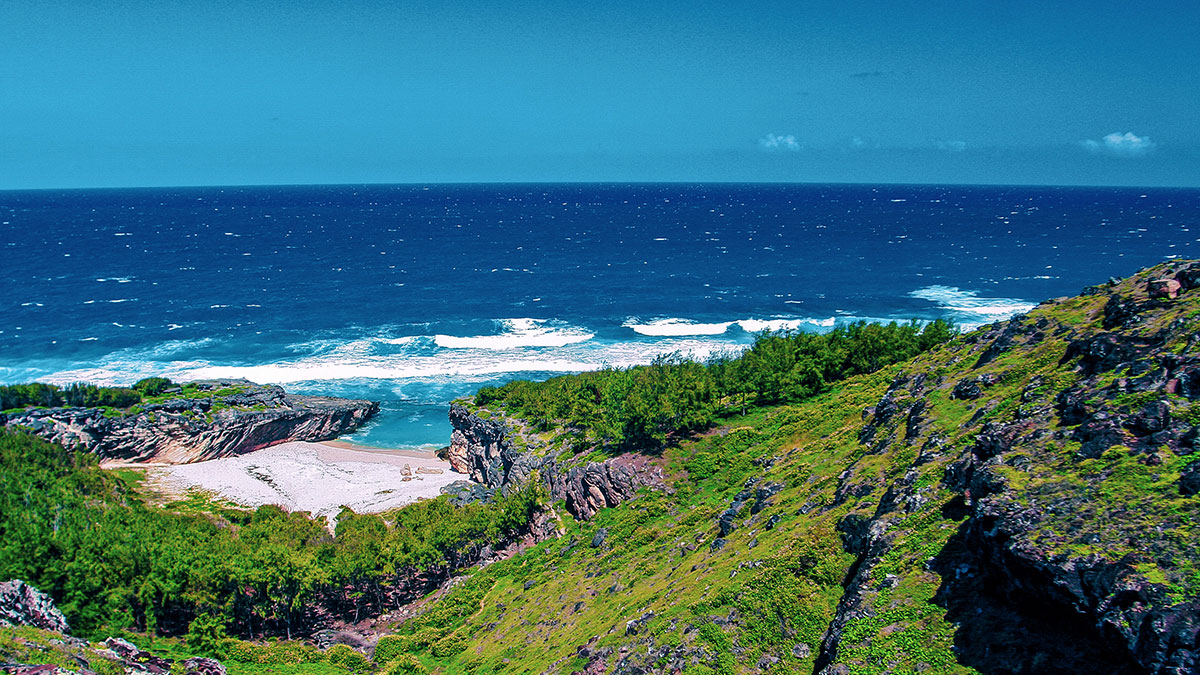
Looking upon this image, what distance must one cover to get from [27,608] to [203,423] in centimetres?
4632

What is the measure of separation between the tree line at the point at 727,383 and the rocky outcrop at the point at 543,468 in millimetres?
2783

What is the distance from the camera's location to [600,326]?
120062 millimetres

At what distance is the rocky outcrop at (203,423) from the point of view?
7131cm

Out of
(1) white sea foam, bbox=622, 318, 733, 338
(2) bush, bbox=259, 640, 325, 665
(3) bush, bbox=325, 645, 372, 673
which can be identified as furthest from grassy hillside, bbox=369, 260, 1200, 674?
(1) white sea foam, bbox=622, 318, 733, 338

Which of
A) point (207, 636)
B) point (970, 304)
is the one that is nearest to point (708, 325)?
point (970, 304)

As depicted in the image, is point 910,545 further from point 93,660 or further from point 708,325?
point 708,325

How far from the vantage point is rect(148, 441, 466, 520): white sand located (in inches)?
2591

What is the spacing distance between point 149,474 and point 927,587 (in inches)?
2884

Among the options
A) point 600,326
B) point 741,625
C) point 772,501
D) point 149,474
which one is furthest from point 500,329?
point 741,625

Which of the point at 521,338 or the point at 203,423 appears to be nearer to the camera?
the point at 203,423

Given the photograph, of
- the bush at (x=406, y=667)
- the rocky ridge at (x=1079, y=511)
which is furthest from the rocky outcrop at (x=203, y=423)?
the rocky ridge at (x=1079, y=511)

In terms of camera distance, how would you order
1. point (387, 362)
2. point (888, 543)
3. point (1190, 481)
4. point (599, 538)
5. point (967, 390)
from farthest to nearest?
1. point (387, 362)
2. point (599, 538)
3. point (967, 390)
4. point (888, 543)
5. point (1190, 481)

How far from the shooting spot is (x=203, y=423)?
76625 millimetres

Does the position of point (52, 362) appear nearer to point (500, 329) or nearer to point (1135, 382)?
point (500, 329)
